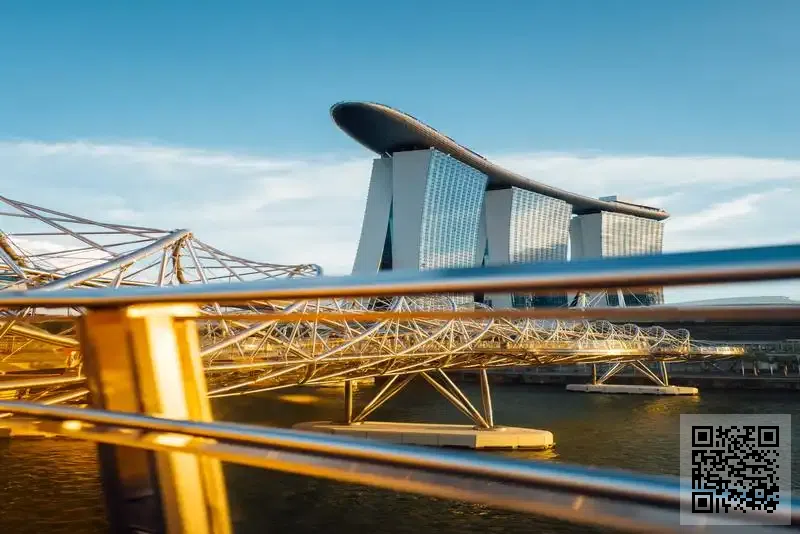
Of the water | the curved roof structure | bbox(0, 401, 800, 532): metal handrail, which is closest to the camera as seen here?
bbox(0, 401, 800, 532): metal handrail

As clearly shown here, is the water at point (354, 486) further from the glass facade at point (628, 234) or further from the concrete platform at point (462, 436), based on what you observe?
the glass facade at point (628, 234)

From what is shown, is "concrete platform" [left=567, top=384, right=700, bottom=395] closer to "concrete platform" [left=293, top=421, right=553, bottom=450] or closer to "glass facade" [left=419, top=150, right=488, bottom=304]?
"concrete platform" [left=293, top=421, right=553, bottom=450]

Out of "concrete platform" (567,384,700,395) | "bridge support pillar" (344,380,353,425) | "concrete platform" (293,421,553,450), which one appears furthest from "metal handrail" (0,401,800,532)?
"concrete platform" (567,384,700,395)

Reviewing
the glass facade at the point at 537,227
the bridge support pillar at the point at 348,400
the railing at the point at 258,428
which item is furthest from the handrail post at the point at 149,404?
the glass facade at the point at 537,227

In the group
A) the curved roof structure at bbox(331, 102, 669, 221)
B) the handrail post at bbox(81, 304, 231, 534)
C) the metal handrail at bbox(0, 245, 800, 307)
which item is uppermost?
the curved roof structure at bbox(331, 102, 669, 221)

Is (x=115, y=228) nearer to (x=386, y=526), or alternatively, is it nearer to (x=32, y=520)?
(x=32, y=520)

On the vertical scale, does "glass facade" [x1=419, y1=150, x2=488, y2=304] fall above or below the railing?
below
